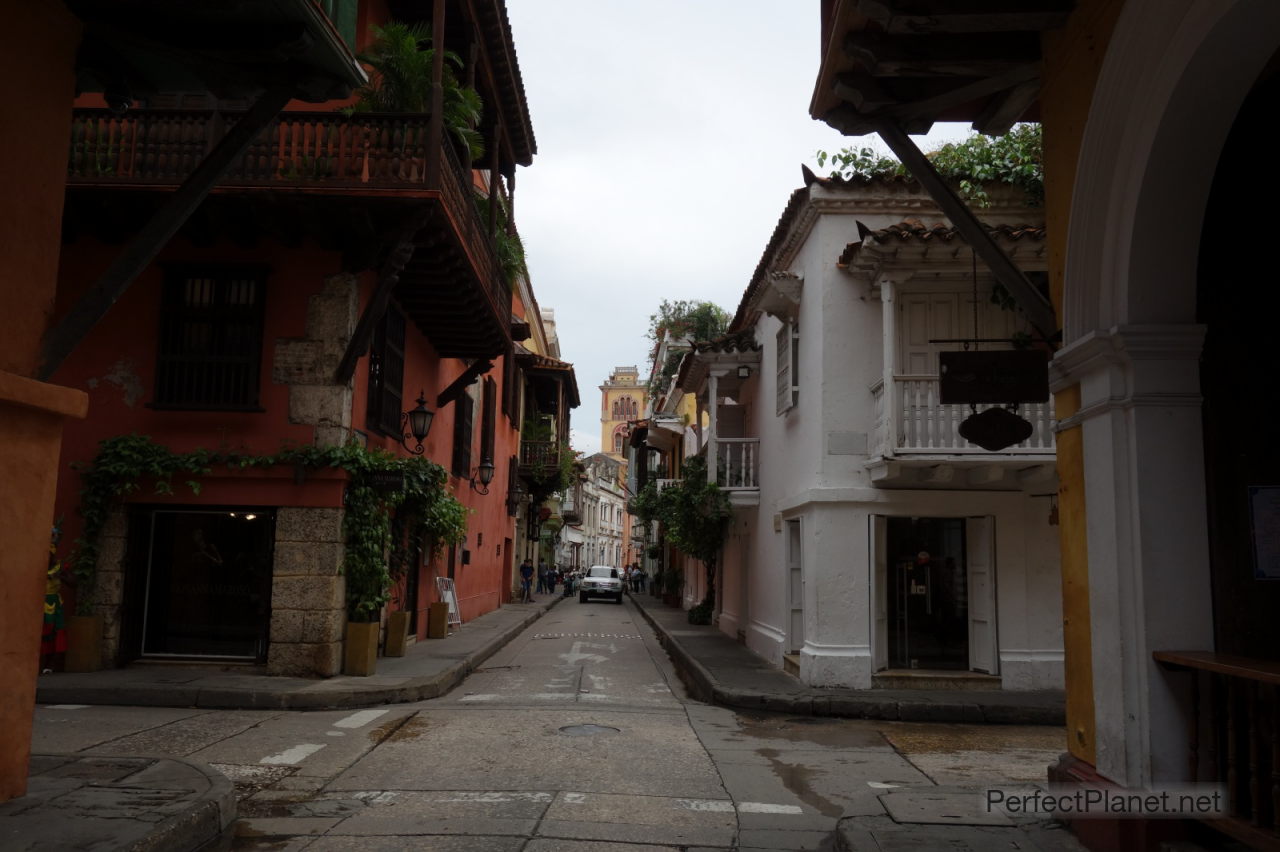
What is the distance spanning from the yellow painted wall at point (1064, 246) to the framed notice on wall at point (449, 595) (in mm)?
13959

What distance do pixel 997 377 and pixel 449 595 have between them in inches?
562

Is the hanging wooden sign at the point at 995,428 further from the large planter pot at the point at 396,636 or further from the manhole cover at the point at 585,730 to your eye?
the large planter pot at the point at 396,636

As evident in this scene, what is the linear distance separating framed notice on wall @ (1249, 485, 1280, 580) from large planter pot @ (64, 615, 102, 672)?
11.5 metres

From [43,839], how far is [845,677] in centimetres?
903

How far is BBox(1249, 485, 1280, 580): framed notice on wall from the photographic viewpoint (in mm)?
4770

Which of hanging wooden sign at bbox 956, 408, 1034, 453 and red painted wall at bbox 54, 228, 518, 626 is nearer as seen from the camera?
hanging wooden sign at bbox 956, 408, 1034, 453

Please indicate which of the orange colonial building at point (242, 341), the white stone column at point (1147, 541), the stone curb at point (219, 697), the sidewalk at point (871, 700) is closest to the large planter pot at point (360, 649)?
the orange colonial building at point (242, 341)

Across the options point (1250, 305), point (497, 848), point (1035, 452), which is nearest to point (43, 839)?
point (497, 848)

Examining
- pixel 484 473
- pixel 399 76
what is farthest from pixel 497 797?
pixel 484 473

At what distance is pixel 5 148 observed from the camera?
16.7 feet

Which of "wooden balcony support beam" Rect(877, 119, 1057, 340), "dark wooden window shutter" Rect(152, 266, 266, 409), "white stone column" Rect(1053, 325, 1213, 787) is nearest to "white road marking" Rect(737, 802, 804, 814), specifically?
"white stone column" Rect(1053, 325, 1213, 787)

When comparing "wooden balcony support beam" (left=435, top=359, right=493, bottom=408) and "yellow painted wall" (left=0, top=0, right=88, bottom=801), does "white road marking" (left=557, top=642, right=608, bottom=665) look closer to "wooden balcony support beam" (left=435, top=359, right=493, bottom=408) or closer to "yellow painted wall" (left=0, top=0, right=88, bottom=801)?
"wooden balcony support beam" (left=435, top=359, right=493, bottom=408)

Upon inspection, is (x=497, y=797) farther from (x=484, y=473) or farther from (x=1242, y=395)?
(x=484, y=473)

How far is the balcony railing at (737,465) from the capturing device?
59.2 ft
